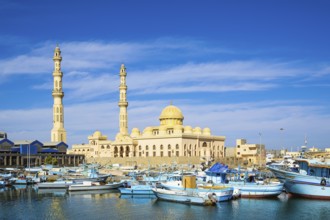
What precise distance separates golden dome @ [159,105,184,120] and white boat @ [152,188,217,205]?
187ft

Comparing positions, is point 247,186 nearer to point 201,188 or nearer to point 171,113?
point 201,188

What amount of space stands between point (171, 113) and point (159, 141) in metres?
7.92

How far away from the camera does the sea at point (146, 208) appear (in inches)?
1511

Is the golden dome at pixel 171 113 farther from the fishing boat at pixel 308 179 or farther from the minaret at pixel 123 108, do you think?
the fishing boat at pixel 308 179

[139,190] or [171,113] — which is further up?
[171,113]

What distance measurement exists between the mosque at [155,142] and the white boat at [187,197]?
4392cm

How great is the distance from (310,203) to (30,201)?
26135 millimetres

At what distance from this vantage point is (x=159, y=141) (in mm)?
98312

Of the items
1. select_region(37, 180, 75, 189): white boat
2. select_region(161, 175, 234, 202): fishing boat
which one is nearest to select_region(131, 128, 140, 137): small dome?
select_region(37, 180, 75, 189): white boat

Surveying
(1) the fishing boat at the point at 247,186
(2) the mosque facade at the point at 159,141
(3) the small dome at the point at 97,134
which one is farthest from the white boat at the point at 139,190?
(3) the small dome at the point at 97,134

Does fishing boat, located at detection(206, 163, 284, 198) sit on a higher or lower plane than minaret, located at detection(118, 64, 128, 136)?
lower

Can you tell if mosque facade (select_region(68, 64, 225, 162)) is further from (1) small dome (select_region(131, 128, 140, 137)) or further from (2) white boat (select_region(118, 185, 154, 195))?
(2) white boat (select_region(118, 185, 154, 195))

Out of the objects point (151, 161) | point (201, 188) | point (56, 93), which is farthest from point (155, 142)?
point (201, 188)

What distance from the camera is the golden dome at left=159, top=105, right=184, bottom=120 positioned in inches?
4067
